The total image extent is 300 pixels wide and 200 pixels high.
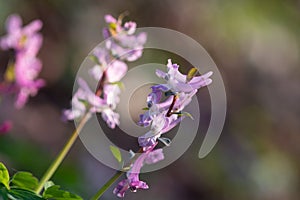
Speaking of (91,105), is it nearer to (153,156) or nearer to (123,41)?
(123,41)

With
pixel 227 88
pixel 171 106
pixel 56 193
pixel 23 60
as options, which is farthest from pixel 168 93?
pixel 227 88

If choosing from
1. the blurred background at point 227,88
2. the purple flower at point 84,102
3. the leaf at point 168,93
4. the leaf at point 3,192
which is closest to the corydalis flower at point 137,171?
the leaf at point 168,93

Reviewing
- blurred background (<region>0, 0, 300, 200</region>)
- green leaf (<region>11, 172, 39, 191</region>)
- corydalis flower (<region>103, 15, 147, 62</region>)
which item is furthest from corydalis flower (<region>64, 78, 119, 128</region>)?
blurred background (<region>0, 0, 300, 200</region>)

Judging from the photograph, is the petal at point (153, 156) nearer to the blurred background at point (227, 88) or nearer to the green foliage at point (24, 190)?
the green foliage at point (24, 190)

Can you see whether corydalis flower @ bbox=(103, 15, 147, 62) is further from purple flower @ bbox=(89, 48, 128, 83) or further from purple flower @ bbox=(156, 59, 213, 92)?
purple flower @ bbox=(156, 59, 213, 92)

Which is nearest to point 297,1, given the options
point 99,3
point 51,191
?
point 99,3

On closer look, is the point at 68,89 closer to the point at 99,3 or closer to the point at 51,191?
the point at 99,3
